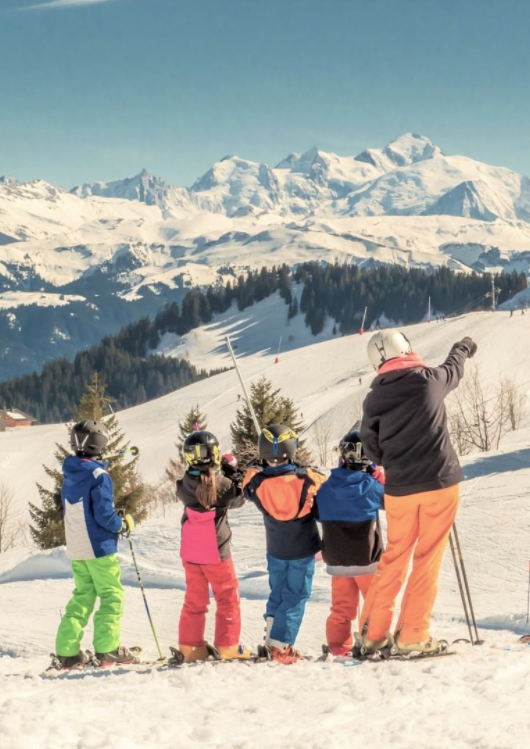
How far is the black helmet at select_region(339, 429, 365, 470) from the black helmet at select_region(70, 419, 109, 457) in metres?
2.31

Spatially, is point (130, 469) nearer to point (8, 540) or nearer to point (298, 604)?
point (8, 540)

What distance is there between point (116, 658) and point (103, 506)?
1.42 m

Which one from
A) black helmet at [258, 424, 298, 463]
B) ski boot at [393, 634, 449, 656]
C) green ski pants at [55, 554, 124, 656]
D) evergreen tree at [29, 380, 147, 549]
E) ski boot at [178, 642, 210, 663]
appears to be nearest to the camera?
ski boot at [393, 634, 449, 656]

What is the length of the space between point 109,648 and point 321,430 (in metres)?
43.0

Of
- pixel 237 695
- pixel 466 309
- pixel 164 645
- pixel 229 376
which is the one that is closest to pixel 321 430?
pixel 229 376

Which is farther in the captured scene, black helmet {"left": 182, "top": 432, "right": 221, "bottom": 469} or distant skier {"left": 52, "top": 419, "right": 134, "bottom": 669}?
distant skier {"left": 52, "top": 419, "right": 134, "bottom": 669}

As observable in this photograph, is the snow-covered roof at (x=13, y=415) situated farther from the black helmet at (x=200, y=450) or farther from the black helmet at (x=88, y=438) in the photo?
the black helmet at (x=200, y=450)

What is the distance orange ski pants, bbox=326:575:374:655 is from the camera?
7.14m

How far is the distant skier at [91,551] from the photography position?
24.5 ft

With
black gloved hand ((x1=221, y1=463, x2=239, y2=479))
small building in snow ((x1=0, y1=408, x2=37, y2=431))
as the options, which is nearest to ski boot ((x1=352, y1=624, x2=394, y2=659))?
black gloved hand ((x1=221, y1=463, x2=239, y2=479))

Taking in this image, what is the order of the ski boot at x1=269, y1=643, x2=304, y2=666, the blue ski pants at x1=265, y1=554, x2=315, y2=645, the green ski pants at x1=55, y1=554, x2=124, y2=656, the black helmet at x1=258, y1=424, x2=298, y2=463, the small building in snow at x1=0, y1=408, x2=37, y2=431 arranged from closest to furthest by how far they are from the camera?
the ski boot at x1=269, y1=643, x2=304, y2=666
the blue ski pants at x1=265, y1=554, x2=315, y2=645
the black helmet at x1=258, y1=424, x2=298, y2=463
the green ski pants at x1=55, y1=554, x2=124, y2=656
the small building in snow at x1=0, y1=408, x2=37, y2=431

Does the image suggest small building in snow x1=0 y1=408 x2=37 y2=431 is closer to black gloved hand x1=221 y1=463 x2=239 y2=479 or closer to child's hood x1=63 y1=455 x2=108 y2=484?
child's hood x1=63 y1=455 x2=108 y2=484

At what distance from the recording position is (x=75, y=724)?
173 inches

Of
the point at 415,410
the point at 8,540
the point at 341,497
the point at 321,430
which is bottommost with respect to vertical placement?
the point at 8,540
